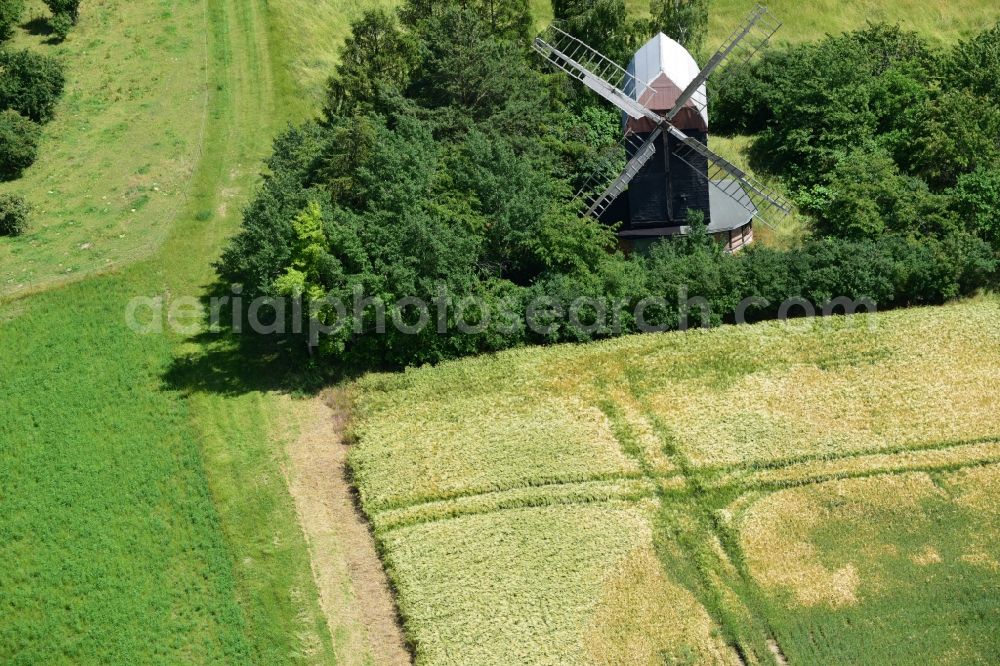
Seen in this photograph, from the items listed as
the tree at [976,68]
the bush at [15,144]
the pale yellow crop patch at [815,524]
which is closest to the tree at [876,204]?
the tree at [976,68]

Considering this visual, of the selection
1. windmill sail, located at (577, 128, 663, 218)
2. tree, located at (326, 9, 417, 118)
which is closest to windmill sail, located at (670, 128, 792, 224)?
windmill sail, located at (577, 128, 663, 218)

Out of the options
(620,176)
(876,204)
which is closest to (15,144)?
(620,176)

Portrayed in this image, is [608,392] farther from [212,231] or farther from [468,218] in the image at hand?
[212,231]

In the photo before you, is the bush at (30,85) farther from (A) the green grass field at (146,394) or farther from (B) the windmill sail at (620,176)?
(B) the windmill sail at (620,176)

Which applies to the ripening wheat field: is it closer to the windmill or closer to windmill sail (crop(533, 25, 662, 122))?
the windmill

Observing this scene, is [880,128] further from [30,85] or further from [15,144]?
[30,85]
